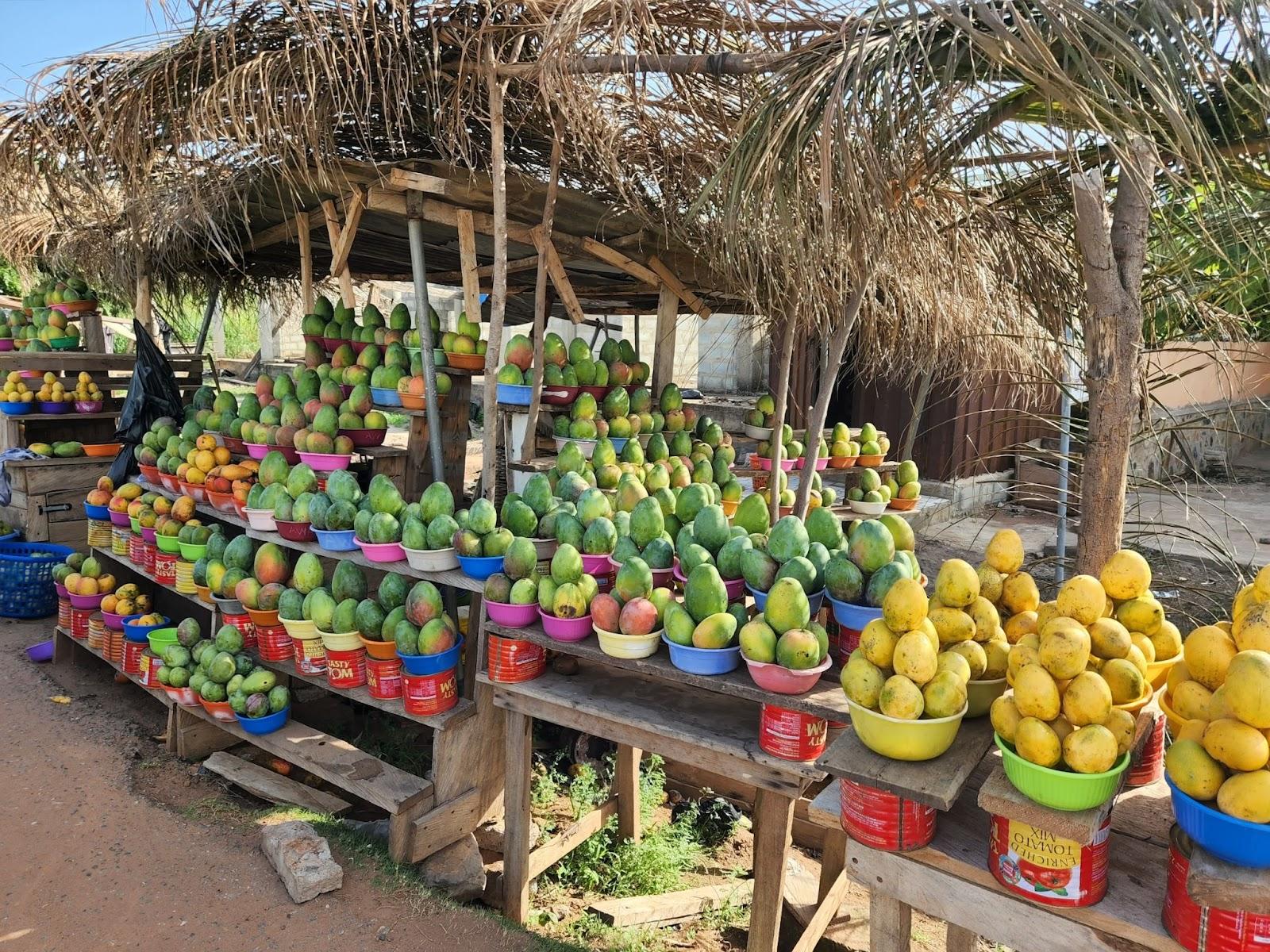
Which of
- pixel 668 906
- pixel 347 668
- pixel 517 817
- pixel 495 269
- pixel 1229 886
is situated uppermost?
pixel 495 269

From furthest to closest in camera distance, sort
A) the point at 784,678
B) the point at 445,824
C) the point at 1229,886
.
A: the point at 445,824 → the point at 784,678 → the point at 1229,886

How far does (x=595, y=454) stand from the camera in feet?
12.8

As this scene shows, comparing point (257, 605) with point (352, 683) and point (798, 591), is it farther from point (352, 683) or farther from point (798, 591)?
point (798, 591)

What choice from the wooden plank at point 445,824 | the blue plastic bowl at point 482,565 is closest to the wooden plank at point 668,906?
the wooden plank at point 445,824

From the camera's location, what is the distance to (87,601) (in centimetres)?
504

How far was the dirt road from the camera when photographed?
9.53ft

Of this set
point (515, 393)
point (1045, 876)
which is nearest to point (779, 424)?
point (515, 393)

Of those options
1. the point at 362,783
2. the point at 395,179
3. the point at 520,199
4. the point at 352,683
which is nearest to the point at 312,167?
the point at 395,179

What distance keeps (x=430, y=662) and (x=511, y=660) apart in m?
0.51

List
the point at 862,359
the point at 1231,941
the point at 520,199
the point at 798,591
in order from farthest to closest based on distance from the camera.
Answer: the point at 862,359 < the point at 520,199 < the point at 798,591 < the point at 1231,941

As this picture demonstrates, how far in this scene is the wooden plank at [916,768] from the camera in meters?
1.71

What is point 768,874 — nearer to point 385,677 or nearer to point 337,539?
point 385,677

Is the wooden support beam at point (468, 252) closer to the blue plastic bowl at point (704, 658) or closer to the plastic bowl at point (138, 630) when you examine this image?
the blue plastic bowl at point (704, 658)

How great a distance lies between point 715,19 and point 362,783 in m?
3.26
